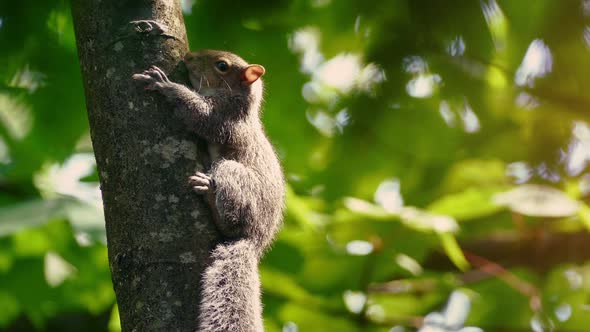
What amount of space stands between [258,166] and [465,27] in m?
1.54

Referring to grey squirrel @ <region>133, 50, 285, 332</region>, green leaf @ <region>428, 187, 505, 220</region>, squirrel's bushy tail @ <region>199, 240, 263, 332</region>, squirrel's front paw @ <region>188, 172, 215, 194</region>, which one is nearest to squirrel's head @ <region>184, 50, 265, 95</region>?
grey squirrel @ <region>133, 50, 285, 332</region>

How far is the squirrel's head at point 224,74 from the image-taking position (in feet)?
12.6

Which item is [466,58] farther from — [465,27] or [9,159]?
[9,159]

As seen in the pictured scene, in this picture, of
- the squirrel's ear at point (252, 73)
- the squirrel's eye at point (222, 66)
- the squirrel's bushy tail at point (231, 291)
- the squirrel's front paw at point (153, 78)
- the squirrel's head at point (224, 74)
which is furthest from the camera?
the squirrel's eye at point (222, 66)

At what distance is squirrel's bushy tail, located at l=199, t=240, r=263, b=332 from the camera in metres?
2.52

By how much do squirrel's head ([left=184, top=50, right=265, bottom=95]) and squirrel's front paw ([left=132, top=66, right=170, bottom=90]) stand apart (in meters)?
0.87

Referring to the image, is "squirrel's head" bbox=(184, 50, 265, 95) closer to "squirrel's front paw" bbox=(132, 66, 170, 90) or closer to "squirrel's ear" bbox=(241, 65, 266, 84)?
"squirrel's ear" bbox=(241, 65, 266, 84)

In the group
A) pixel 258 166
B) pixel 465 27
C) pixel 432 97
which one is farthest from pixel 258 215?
pixel 465 27

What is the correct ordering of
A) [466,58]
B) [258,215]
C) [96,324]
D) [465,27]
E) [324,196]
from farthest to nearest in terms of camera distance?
[96,324] < [324,196] < [258,215] < [466,58] < [465,27]

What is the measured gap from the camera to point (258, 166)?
Answer: 3607mm

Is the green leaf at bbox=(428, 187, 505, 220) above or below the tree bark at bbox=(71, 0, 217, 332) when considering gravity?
above

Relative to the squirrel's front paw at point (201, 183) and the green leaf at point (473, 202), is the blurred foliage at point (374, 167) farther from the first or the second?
the squirrel's front paw at point (201, 183)

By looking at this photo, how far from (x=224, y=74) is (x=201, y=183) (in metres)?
1.80

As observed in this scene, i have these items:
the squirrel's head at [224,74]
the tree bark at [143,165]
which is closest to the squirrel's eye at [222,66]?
the squirrel's head at [224,74]
